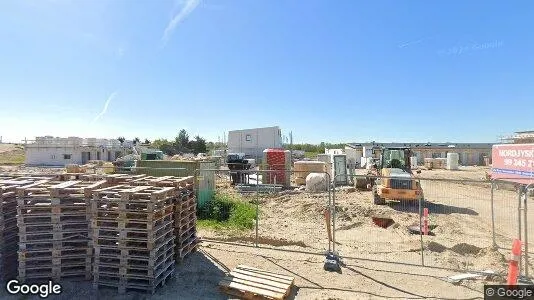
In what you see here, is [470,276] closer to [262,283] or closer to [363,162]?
[262,283]

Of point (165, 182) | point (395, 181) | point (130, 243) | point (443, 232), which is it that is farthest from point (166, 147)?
point (130, 243)

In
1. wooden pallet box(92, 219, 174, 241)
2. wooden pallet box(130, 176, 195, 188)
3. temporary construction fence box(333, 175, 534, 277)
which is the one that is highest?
wooden pallet box(130, 176, 195, 188)

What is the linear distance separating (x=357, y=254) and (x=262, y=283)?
3708mm

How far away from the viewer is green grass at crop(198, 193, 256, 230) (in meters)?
13.0

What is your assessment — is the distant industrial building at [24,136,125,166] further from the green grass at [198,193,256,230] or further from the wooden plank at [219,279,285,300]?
the wooden plank at [219,279,285,300]

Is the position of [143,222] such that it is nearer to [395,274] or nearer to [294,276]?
[294,276]

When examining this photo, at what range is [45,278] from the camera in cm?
728

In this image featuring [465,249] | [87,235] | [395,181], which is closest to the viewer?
[87,235]

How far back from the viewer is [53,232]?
23.8 ft

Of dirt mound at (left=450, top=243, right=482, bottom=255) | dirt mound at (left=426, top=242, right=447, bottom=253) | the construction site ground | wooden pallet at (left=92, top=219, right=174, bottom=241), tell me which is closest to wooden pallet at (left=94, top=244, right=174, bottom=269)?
wooden pallet at (left=92, top=219, right=174, bottom=241)

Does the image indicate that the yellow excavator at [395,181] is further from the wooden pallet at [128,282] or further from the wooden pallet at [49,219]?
the wooden pallet at [49,219]

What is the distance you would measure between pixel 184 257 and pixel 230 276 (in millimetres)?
1920

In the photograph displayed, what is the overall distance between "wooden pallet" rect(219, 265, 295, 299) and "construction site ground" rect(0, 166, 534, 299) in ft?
0.83

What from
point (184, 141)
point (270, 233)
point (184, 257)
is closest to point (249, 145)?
point (184, 141)
